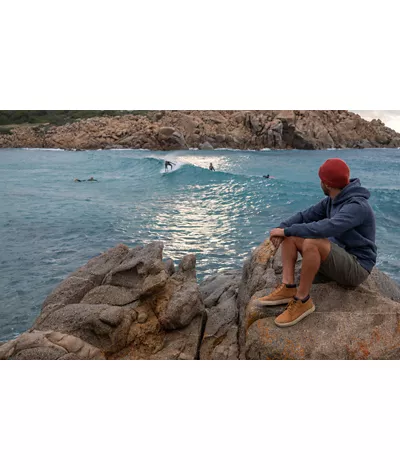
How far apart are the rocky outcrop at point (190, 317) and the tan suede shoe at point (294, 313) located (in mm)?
63

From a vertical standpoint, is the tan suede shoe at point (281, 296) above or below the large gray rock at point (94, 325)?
above

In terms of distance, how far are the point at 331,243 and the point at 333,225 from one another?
240mm

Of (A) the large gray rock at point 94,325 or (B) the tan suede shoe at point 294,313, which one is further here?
(A) the large gray rock at point 94,325

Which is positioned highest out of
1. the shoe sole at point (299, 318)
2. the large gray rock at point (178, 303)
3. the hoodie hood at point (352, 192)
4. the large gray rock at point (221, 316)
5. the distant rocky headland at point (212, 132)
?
the distant rocky headland at point (212, 132)

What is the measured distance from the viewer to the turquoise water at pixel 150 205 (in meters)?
3.95

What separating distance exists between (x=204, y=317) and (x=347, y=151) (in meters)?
2.51

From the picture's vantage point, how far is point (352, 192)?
9.95 feet

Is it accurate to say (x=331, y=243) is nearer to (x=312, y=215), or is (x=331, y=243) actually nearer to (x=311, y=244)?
(x=311, y=244)

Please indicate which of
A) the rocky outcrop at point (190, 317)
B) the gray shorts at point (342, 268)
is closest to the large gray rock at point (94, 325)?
the rocky outcrop at point (190, 317)

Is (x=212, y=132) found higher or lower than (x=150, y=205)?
higher

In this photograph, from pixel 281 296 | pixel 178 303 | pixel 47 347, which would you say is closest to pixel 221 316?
pixel 178 303

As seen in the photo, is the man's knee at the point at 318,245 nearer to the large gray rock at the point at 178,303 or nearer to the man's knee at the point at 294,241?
the man's knee at the point at 294,241
